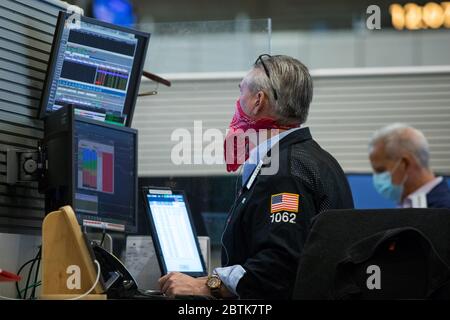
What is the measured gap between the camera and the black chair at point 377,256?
7.47 feet

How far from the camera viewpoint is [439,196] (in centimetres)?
509

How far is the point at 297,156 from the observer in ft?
9.71

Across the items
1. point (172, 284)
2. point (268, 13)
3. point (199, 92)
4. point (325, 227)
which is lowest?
point (172, 284)

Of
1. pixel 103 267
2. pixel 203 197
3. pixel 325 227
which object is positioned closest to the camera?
pixel 325 227

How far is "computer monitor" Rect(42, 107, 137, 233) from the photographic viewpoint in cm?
309

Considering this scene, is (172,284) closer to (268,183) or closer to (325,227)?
(268,183)

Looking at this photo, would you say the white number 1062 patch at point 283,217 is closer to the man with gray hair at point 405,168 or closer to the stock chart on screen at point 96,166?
the stock chart on screen at point 96,166

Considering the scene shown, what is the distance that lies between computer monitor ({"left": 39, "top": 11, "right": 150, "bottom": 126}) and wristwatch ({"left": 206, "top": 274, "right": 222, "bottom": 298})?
85 centimetres

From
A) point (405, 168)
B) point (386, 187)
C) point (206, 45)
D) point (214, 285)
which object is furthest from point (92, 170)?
point (386, 187)

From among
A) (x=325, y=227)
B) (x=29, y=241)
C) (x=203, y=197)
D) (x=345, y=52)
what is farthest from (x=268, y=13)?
(x=325, y=227)

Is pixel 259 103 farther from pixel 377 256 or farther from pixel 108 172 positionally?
pixel 377 256

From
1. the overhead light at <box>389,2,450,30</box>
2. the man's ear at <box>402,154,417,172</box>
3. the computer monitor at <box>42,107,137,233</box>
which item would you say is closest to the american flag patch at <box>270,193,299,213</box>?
the computer monitor at <box>42,107,137,233</box>

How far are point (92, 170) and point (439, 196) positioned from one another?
2399 millimetres
